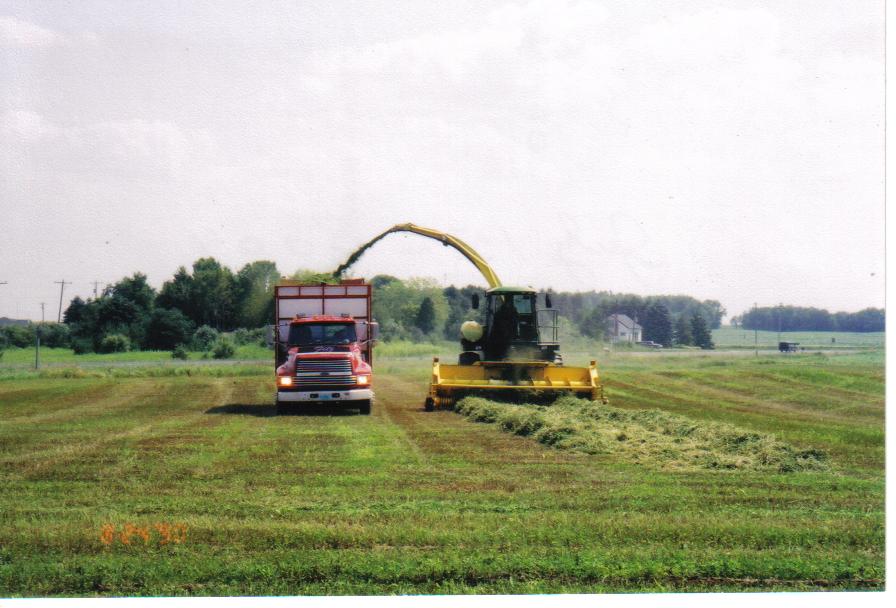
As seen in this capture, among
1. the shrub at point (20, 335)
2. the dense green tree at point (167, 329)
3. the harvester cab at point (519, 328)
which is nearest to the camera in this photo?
the harvester cab at point (519, 328)

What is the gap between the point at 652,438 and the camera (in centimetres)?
1614

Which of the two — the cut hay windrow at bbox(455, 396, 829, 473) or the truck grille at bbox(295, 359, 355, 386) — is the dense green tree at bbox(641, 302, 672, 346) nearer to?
the cut hay windrow at bbox(455, 396, 829, 473)

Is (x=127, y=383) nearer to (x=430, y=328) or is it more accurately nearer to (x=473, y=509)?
(x=430, y=328)

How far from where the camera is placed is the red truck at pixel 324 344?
73.0 ft

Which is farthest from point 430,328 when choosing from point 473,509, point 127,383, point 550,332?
point 473,509

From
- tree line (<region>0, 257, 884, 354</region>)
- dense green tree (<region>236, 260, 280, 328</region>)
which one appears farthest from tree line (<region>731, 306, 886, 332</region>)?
dense green tree (<region>236, 260, 280, 328</region>)

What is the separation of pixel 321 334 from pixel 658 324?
45.2 ft

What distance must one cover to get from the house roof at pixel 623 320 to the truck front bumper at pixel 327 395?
698 inches

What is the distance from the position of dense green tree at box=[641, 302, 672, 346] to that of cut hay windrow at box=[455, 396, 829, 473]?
1193cm

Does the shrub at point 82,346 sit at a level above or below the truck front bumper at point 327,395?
above

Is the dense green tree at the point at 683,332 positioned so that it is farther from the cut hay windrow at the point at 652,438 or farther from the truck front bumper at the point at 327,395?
the truck front bumper at the point at 327,395

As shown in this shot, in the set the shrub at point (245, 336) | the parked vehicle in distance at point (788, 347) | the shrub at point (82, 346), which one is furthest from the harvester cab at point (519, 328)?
the shrub at point (82, 346)

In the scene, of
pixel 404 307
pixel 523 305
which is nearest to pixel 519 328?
pixel 523 305

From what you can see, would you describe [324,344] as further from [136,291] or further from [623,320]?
[136,291]
